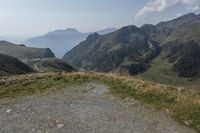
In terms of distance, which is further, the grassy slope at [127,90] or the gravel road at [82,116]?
the grassy slope at [127,90]

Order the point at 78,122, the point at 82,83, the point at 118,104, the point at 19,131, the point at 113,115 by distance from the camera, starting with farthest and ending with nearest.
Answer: the point at 82,83 → the point at 118,104 → the point at 113,115 → the point at 78,122 → the point at 19,131

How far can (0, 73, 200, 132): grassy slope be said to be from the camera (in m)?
21.6

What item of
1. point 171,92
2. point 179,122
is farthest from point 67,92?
point 179,122

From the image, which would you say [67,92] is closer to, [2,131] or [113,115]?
[113,115]

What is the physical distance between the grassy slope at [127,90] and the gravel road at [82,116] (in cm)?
110

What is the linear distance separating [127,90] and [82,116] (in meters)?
6.82

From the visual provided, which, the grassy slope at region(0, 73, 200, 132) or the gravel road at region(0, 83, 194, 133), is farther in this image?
the grassy slope at region(0, 73, 200, 132)

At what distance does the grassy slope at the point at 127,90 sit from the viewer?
21.6m

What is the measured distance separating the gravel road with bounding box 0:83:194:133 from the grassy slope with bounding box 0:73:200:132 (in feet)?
3.60

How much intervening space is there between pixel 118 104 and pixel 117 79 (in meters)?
6.75

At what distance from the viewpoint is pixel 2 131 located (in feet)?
58.9

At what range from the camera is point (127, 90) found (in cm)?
2620

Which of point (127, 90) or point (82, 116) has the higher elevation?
point (127, 90)

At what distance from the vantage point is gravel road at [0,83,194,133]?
18359mm
